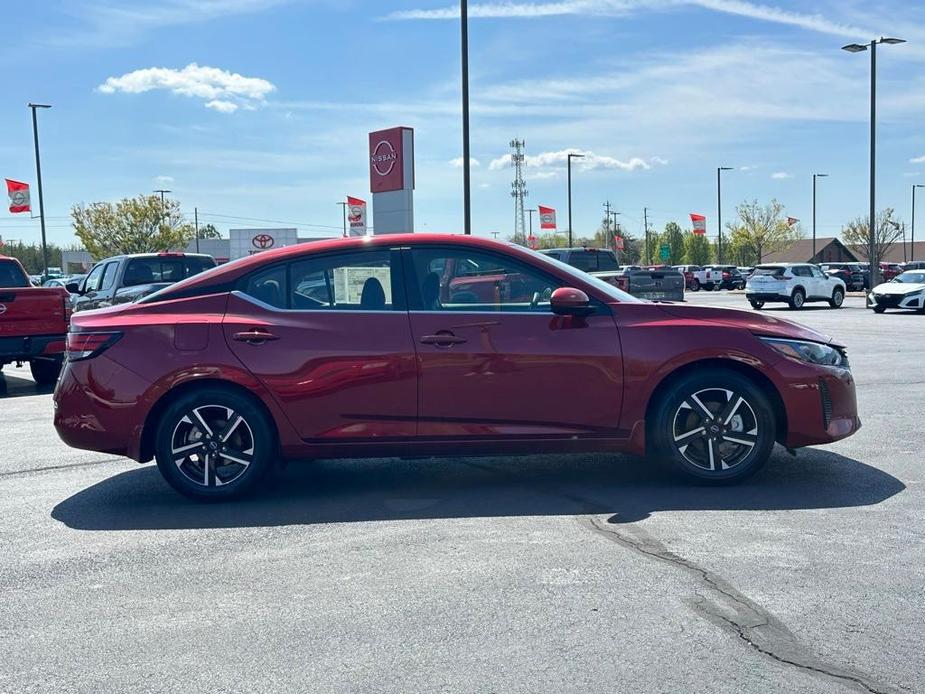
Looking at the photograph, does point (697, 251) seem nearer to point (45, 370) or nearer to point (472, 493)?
point (45, 370)

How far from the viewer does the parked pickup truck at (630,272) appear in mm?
23344

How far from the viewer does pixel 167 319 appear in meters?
6.05

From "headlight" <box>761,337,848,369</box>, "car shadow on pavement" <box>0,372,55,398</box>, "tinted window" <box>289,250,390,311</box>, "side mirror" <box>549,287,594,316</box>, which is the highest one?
"tinted window" <box>289,250,390,311</box>

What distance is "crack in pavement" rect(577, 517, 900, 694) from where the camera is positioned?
346 centimetres

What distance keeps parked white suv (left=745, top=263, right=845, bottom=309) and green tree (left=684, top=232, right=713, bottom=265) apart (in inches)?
2879

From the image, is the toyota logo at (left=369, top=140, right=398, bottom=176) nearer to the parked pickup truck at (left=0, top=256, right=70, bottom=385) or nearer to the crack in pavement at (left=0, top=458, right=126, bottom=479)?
the parked pickup truck at (left=0, top=256, right=70, bottom=385)

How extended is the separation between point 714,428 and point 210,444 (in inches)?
123

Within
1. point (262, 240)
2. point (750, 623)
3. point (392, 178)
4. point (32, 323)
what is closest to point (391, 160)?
point (392, 178)

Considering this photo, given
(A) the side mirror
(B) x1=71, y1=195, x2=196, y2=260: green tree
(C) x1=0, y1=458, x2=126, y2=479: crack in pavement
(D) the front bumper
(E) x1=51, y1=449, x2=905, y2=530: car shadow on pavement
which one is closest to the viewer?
(E) x1=51, y1=449, x2=905, y2=530: car shadow on pavement

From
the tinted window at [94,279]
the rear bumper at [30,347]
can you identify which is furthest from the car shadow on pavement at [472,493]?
the tinted window at [94,279]

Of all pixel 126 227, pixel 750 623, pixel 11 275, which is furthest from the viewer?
pixel 126 227

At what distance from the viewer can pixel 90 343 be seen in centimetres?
604

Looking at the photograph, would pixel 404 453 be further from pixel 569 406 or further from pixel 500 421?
pixel 569 406

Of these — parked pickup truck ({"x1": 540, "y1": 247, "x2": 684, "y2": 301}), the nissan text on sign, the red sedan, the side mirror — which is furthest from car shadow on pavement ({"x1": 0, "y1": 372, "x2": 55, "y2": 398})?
parked pickup truck ({"x1": 540, "y1": 247, "x2": 684, "y2": 301})
